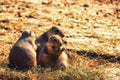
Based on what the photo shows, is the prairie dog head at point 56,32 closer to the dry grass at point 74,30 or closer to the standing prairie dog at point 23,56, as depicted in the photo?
the dry grass at point 74,30

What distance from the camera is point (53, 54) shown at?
8250 millimetres

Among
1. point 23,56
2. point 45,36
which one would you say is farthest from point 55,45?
point 45,36

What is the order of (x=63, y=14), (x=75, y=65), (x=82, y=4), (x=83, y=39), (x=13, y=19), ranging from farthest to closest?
1. (x=82, y=4)
2. (x=63, y=14)
3. (x=13, y=19)
4. (x=83, y=39)
5. (x=75, y=65)

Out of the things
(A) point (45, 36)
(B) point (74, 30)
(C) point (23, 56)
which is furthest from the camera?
(B) point (74, 30)

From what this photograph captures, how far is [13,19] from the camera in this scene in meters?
12.7

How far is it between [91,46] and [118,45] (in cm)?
69

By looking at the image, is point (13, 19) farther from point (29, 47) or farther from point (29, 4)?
point (29, 47)

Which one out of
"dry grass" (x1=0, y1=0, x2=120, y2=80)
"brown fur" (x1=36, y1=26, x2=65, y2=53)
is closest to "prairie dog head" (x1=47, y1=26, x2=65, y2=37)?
"brown fur" (x1=36, y1=26, x2=65, y2=53)

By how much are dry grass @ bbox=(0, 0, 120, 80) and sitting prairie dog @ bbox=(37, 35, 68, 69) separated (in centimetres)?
18

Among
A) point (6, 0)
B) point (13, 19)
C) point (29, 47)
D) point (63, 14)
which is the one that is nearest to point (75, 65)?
point (29, 47)

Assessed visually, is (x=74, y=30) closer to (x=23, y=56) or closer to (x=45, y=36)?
(x=45, y=36)

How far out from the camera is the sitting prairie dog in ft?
27.0

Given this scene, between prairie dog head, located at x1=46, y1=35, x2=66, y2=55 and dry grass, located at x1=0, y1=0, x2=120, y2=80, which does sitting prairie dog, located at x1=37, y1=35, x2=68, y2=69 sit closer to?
prairie dog head, located at x1=46, y1=35, x2=66, y2=55

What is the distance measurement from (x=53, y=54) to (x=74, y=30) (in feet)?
13.2
